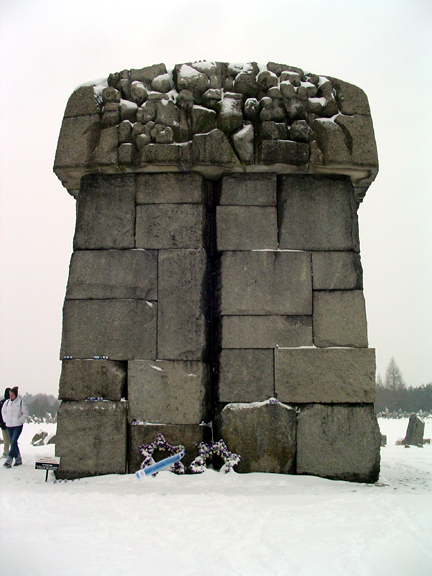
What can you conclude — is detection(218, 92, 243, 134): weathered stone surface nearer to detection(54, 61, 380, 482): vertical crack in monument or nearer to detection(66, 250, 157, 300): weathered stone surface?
detection(54, 61, 380, 482): vertical crack in monument

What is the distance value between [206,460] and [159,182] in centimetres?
284

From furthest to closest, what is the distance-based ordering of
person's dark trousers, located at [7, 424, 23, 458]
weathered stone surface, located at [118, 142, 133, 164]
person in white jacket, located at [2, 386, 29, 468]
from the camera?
person in white jacket, located at [2, 386, 29, 468]
person's dark trousers, located at [7, 424, 23, 458]
weathered stone surface, located at [118, 142, 133, 164]

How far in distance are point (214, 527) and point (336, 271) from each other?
2.84 metres

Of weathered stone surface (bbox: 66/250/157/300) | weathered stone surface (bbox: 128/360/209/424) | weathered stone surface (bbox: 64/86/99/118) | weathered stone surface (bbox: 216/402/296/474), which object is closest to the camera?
weathered stone surface (bbox: 216/402/296/474)

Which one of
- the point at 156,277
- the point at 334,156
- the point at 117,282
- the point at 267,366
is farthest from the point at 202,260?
the point at 334,156

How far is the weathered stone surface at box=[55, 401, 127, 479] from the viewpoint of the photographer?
493 centimetres

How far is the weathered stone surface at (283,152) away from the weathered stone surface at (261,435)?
2410mm

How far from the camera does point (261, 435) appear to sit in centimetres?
490

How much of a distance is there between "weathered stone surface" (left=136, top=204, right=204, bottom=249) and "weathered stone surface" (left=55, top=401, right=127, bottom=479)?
5.41ft

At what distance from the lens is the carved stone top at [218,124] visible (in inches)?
209

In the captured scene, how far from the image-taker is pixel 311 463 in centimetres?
489

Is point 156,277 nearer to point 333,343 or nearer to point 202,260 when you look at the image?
point 202,260

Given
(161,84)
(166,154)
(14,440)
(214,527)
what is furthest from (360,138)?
(14,440)

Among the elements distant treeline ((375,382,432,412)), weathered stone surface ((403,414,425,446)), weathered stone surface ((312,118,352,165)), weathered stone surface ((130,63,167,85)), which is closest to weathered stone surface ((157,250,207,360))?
weathered stone surface ((312,118,352,165))
